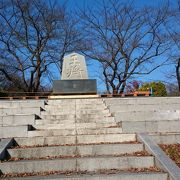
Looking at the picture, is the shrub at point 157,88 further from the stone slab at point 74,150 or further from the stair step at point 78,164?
the stair step at point 78,164

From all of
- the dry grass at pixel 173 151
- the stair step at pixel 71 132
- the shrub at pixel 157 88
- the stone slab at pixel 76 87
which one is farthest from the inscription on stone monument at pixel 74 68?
the dry grass at pixel 173 151

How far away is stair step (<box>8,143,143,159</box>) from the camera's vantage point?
6.25 meters

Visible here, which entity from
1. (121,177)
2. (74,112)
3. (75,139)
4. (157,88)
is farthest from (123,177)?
(157,88)

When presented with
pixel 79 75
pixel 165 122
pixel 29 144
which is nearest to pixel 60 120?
pixel 29 144

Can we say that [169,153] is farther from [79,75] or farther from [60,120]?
[79,75]

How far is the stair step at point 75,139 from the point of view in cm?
700

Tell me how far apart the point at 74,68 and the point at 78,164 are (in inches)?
482

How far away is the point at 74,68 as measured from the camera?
17734 mm

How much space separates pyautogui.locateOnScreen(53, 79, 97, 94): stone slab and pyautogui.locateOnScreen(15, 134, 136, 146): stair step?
9196 millimetres

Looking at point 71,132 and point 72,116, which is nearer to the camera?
point 71,132

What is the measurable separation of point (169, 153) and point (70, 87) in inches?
413

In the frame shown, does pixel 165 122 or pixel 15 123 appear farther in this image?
pixel 15 123

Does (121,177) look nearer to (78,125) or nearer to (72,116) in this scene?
(78,125)

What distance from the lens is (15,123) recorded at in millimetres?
8656
